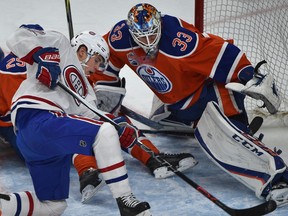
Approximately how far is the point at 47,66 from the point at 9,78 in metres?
0.66

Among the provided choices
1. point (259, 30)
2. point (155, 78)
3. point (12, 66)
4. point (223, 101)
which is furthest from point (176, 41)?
point (259, 30)

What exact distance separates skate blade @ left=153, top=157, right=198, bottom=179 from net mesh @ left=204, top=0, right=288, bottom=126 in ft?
2.07

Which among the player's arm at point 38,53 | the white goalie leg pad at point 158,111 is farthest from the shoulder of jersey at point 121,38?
the player's arm at point 38,53

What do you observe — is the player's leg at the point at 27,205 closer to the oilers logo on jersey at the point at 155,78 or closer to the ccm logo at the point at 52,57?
the ccm logo at the point at 52,57

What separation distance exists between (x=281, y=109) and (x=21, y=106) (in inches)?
62.9

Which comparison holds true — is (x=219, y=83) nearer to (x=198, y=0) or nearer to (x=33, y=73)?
(x=198, y=0)

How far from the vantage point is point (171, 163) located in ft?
11.0

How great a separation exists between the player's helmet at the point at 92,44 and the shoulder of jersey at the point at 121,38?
0.13 metres

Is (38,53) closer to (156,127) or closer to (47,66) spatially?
(47,66)

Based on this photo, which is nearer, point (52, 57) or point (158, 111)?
point (52, 57)

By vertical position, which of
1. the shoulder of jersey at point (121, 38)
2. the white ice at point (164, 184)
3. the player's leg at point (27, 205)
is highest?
the shoulder of jersey at point (121, 38)

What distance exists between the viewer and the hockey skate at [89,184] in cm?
309

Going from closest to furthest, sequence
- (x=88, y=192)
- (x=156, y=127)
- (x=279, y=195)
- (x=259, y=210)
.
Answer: (x=259, y=210) < (x=279, y=195) < (x=88, y=192) < (x=156, y=127)

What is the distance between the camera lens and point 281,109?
3.87m
